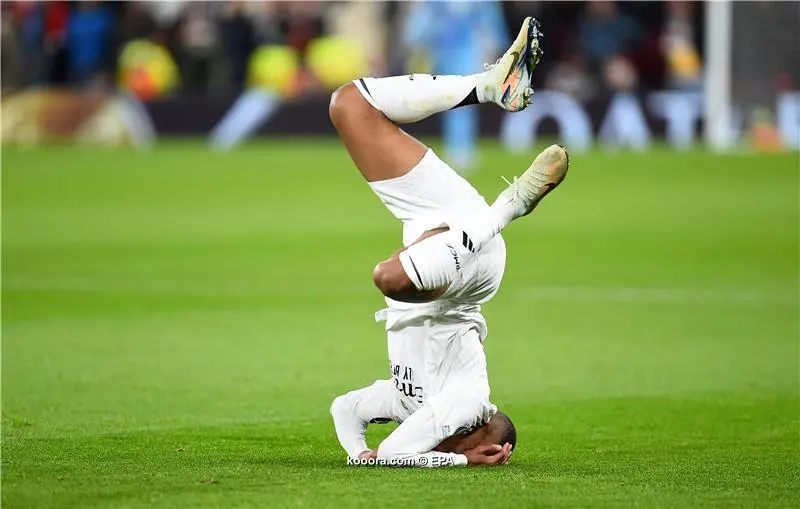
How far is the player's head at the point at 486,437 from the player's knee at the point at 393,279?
792 mm

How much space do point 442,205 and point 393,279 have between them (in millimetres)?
615

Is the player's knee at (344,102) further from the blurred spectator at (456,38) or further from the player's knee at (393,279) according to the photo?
the blurred spectator at (456,38)

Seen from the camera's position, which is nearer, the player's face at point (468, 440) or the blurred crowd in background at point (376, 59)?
the player's face at point (468, 440)

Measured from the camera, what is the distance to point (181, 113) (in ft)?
95.3

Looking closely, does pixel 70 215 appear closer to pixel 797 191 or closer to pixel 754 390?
pixel 797 191

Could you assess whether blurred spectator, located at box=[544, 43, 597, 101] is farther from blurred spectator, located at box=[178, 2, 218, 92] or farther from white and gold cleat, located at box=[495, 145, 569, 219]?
white and gold cleat, located at box=[495, 145, 569, 219]

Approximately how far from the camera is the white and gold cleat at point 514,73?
661cm

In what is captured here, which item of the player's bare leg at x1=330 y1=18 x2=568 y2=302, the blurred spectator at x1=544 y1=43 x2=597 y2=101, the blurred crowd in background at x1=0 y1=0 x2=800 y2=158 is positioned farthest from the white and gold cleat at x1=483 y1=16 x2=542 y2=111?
the blurred spectator at x1=544 y1=43 x2=597 y2=101

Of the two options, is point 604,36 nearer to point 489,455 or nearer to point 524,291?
point 524,291

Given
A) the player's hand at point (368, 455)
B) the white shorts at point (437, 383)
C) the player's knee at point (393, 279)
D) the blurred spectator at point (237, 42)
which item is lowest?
the player's hand at point (368, 455)

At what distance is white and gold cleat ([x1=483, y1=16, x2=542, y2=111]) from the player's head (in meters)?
1.43

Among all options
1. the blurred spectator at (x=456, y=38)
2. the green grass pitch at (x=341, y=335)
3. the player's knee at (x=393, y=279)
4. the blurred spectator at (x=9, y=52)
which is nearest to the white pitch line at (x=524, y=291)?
the green grass pitch at (x=341, y=335)

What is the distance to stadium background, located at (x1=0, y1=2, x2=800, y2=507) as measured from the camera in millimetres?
6621

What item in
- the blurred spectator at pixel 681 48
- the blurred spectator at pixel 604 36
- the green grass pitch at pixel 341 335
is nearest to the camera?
the green grass pitch at pixel 341 335
